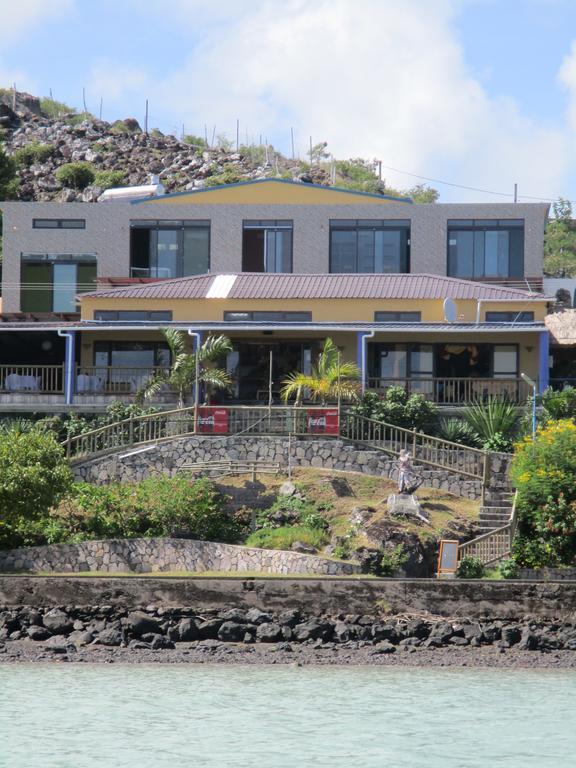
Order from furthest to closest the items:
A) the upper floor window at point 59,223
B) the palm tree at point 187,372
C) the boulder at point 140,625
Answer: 1. the upper floor window at point 59,223
2. the palm tree at point 187,372
3. the boulder at point 140,625

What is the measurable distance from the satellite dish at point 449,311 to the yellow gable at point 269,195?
7.61 meters

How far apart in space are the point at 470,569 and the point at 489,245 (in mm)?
19116

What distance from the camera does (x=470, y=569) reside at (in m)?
32.0

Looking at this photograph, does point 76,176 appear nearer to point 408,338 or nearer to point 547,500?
point 408,338

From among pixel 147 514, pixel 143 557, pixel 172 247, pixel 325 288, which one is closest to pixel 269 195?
pixel 172 247

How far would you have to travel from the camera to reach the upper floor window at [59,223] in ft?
165

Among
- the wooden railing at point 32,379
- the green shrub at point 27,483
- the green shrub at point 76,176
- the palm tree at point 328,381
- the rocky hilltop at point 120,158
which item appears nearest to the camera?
the green shrub at point 27,483

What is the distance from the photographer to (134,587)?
30.4m

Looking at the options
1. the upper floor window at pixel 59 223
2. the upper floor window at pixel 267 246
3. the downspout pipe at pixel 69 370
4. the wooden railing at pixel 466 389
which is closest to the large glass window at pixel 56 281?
the upper floor window at pixel 59 223

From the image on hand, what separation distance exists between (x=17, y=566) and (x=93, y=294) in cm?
1482

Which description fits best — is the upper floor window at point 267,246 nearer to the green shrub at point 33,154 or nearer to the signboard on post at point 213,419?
the signboard on post at point 213,419

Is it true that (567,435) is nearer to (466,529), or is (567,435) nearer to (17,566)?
(466,529)

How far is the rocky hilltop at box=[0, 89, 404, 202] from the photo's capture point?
9619 centimetres

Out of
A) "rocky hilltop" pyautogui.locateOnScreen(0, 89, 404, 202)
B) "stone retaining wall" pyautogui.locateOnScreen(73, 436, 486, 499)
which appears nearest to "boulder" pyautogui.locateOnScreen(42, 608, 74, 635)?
"stone retaining wall" pyautogui.locateOnScreen(73, 436, 486, 499)
